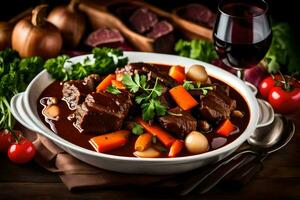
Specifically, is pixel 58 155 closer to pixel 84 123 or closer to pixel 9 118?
pixel 84 123

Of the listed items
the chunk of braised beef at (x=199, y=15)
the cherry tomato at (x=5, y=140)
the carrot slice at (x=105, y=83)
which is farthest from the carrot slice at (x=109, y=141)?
the chunk of braised beef at (x=199, y=15)

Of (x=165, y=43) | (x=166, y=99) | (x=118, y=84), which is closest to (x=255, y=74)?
(x=165, y=43)

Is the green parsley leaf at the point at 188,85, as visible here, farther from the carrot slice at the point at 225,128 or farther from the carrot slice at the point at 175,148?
the carrot slice at the point at 175,148

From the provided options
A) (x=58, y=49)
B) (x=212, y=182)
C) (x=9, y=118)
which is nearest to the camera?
(x=212, y=182)

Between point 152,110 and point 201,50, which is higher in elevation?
point 152,110

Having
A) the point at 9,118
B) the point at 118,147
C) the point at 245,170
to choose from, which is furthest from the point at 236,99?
the point at 9,118

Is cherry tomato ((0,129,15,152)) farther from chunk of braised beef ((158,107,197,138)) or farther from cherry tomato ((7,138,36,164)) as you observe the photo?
chunk of braised beef ((158,107,197,138))

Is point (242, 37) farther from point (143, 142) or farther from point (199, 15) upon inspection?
point (199, 15)
